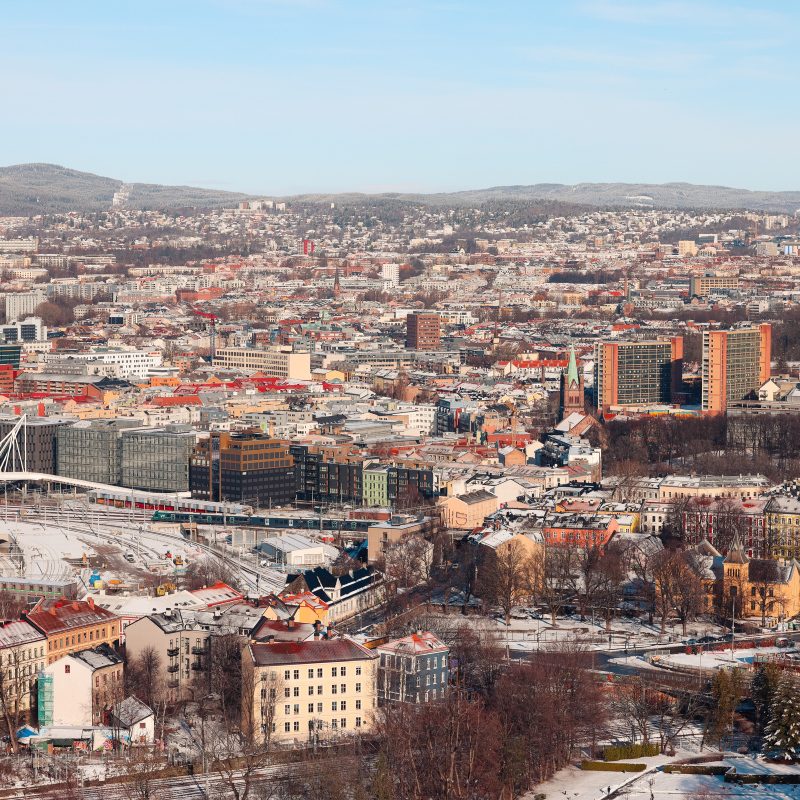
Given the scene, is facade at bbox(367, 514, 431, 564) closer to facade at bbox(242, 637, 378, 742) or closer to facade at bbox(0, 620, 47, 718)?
facade at bbox(0, 620, 47, 718)

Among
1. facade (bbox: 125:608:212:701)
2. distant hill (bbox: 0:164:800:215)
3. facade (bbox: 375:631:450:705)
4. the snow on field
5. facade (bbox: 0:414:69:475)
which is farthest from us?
distant hill (bbox: 0:164:800:215)

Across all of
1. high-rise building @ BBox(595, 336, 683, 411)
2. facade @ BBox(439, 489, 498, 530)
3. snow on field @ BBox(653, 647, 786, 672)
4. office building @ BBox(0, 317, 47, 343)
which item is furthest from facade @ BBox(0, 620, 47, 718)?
office building @ BBox(0, 317, 47, 343)

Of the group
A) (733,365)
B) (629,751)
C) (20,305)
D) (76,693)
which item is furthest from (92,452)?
(20,305)

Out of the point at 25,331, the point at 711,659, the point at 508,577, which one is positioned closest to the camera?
the point at 711,659

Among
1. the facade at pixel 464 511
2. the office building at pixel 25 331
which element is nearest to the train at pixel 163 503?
the facade at pixel 464 511

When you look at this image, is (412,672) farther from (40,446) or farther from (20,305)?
(20,305)

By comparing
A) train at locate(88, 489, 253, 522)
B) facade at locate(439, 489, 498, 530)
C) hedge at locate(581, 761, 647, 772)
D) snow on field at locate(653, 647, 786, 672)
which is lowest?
train at locate(88, 489, 253, 522)

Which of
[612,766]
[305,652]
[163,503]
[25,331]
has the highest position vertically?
[305,652]
